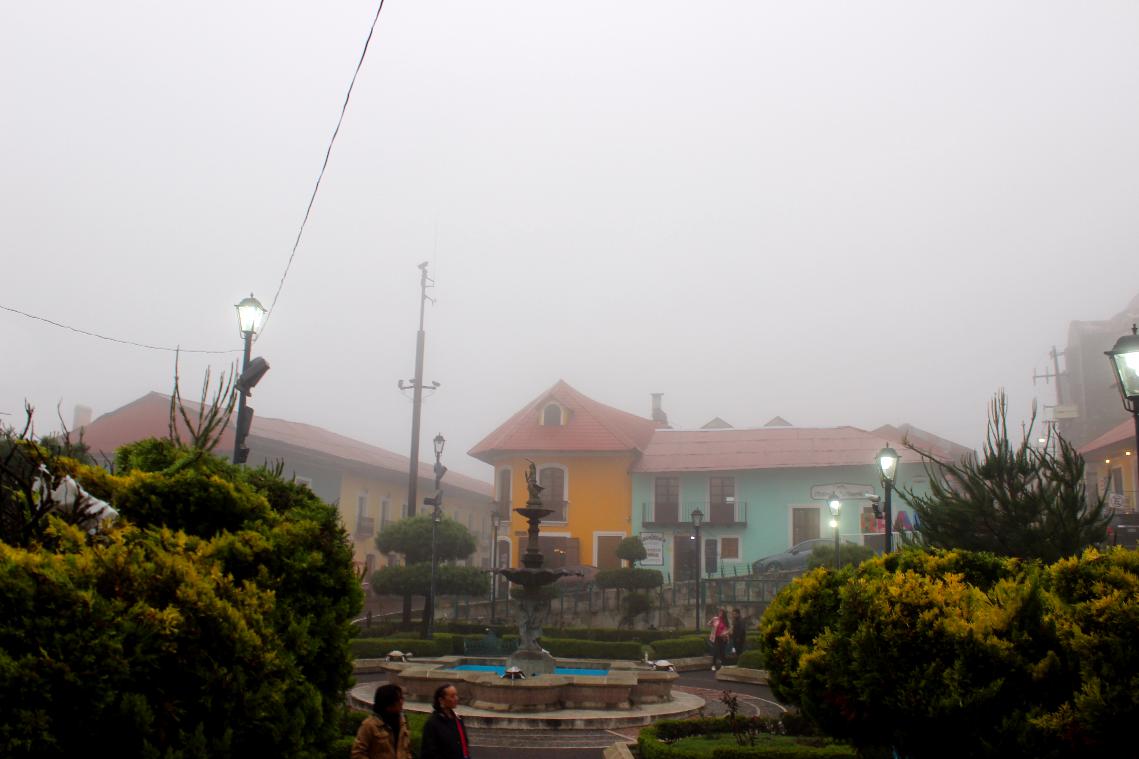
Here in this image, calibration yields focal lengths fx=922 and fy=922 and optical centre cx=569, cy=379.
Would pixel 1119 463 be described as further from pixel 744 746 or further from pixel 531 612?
pixel 744 746

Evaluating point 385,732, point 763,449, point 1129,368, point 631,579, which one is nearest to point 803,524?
point 763,449

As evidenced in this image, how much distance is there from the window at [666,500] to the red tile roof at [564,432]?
195cm

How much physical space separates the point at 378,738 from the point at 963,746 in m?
3.91

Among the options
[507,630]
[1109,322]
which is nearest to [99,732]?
[507,630]

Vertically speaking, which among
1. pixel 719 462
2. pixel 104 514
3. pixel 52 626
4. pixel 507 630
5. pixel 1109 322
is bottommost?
pixel 507 630

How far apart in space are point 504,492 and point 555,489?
2332 mm

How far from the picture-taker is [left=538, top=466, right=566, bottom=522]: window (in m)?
39.9

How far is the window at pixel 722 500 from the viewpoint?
129ft

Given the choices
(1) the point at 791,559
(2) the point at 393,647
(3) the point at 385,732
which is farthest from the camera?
(1) the point at 791,559

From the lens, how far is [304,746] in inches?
193

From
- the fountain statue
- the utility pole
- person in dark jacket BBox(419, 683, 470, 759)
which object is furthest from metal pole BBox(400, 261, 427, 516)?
person in dark jacket BBox(419, 683, 470, 759)

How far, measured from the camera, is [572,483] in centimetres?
4034

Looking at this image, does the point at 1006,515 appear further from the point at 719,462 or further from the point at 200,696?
the point at 719,462

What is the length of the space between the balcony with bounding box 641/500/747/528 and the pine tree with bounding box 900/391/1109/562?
1049 inches
